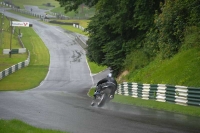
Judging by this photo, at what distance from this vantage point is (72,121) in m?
15.1

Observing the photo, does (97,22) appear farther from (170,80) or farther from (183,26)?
(170,80)

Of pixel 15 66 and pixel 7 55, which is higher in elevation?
pixel 15 66

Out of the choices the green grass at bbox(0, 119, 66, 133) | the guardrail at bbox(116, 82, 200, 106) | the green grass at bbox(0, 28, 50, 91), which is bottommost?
the green grass at bbox(0, 28, 50, 91)

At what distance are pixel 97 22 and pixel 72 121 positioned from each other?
Result: 24.9m

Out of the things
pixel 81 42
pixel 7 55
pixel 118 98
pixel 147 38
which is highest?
pixel 147 38

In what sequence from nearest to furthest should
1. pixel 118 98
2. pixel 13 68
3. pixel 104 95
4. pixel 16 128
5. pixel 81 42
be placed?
pixel 16 128
pixel 104 95
pixel 118 98
pixel 13 68
pixel 81 42

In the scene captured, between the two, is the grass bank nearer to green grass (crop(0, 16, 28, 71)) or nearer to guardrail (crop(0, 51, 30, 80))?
guardrail (crop(0, 51, 30, 80))

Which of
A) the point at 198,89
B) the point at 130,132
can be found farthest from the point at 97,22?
the point at 130,132

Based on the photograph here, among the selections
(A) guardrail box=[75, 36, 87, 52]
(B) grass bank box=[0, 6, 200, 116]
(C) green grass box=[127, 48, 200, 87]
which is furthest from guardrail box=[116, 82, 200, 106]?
(A) guardrail box=[75, 36, 87, 52]

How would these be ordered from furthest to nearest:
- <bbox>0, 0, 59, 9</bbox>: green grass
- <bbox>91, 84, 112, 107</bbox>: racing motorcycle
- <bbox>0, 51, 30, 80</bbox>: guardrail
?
<bbox>0, 0, 59, 9</bbox>: green grass → <bbox>0, 51, 30, 80</bbox>: guardrail → <bbox>91, 84, 112, 107</bbox>: racing motorcycle

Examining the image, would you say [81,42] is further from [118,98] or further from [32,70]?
[118,98]

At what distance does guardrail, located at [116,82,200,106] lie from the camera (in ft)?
65.0

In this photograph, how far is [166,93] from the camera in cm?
2264

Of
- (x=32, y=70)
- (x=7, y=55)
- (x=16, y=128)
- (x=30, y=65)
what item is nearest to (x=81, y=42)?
(x=7, y=55)
